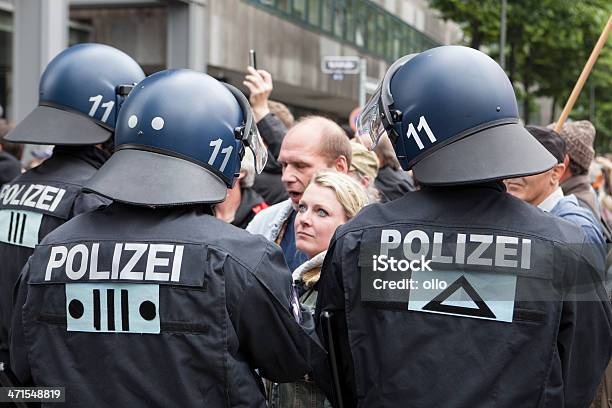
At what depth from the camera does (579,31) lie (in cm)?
2395

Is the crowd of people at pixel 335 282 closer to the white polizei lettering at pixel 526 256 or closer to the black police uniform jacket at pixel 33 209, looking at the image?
the white polizei lettering at pixel 526 256

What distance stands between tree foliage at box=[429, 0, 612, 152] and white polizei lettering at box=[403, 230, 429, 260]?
71.2ft

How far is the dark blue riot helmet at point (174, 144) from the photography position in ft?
8.08

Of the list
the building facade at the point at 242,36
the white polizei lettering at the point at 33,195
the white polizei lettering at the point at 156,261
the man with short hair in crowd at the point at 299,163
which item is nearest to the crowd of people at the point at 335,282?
the white polizei lettering at the point at 156,261

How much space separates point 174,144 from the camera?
2.52m

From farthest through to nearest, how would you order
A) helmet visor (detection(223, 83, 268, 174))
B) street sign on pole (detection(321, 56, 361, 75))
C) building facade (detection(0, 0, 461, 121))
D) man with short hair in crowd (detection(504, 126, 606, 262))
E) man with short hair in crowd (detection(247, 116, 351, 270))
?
street sign on pole (detection(321, 56, 361, 75)), building facade (detection(0, 0, 461, 121)), man with short hair in crowd (detection(504, 126, 606, 262)), man with short hair in crowd (detection(247, 116, 351, 270)), helmet visor (detection(223, 83, 268, 174))

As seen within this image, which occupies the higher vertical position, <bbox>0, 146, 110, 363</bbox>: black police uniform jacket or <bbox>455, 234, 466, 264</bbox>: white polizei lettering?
<bbox>455, 234, 466, 264</bbox>: white polizei lettering

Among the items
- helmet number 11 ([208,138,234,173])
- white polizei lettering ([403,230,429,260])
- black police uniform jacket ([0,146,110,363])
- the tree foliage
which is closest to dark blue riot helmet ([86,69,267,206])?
helmet number 11 ([208,138,234,173])

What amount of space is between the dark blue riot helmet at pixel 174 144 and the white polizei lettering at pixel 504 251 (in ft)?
2.54

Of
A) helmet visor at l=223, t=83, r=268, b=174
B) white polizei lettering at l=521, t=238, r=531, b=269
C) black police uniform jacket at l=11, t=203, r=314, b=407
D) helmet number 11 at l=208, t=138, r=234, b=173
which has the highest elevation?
helmet visor at l=223, t=83, r=268, b=174

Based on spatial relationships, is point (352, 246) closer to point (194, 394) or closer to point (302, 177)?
point (194, 394)

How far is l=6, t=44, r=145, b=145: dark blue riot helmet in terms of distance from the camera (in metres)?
3.61

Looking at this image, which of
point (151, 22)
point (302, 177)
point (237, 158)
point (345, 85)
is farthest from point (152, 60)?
point (237, 158)

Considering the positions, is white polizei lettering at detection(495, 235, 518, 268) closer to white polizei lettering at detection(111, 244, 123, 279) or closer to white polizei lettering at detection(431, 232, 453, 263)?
white polizei lettering at detection(431, 232, 453, 263)
